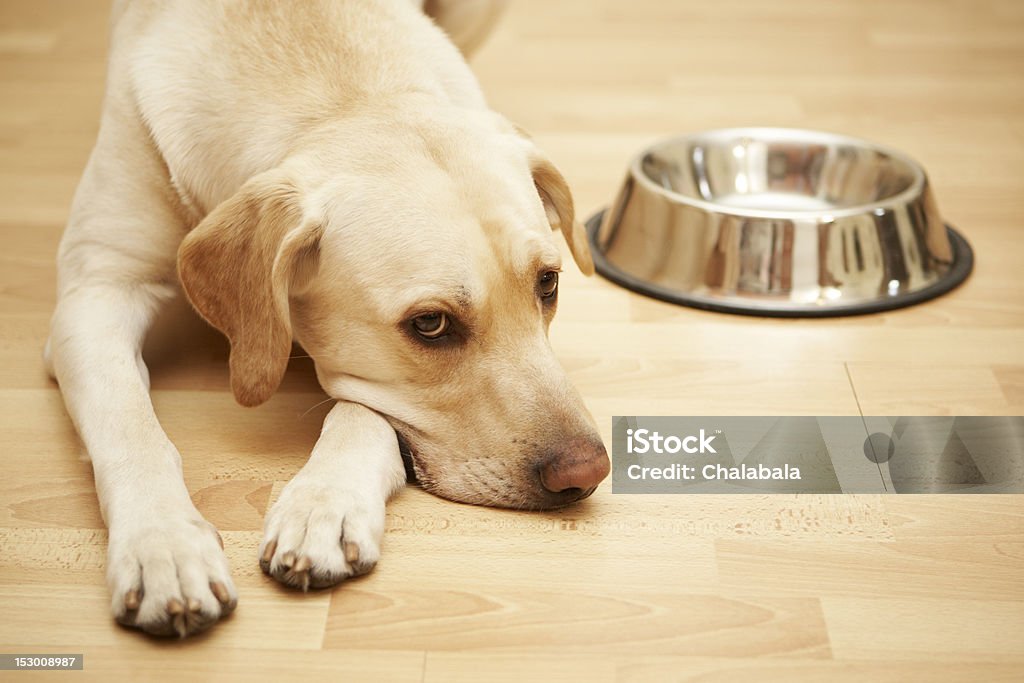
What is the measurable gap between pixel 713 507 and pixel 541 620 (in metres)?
0.45

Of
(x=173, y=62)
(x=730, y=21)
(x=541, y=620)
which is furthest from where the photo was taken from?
(x=730, y=21)

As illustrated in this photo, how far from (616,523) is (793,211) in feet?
4.07

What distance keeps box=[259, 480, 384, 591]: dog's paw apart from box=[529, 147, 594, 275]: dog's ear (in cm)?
77

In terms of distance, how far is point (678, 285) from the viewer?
2.83 meters

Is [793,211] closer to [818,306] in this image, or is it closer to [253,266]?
[818,306]

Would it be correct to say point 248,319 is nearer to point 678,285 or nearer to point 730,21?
point 678,285

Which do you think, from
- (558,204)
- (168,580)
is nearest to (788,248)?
(558,204)

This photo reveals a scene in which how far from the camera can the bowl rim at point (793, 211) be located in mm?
2699

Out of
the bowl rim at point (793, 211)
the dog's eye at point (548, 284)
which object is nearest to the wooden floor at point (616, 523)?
the bowl rim at point (793, 211)

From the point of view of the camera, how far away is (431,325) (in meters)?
1.89

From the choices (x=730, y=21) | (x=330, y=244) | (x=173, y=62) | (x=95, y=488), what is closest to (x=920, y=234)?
(x=330, y=244)

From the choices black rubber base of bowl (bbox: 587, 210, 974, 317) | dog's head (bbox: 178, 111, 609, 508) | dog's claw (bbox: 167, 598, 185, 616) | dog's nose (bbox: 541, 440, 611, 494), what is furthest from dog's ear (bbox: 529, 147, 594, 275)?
dog's claw (bbox: 167, 598, 185, 616)

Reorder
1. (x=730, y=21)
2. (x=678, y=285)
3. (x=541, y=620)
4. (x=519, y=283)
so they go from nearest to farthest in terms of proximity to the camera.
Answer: (x=541, y=620) < (x=519, y=283) < (x=678, y=285) < (x=730, y=21)

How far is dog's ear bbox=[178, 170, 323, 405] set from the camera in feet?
6.21
